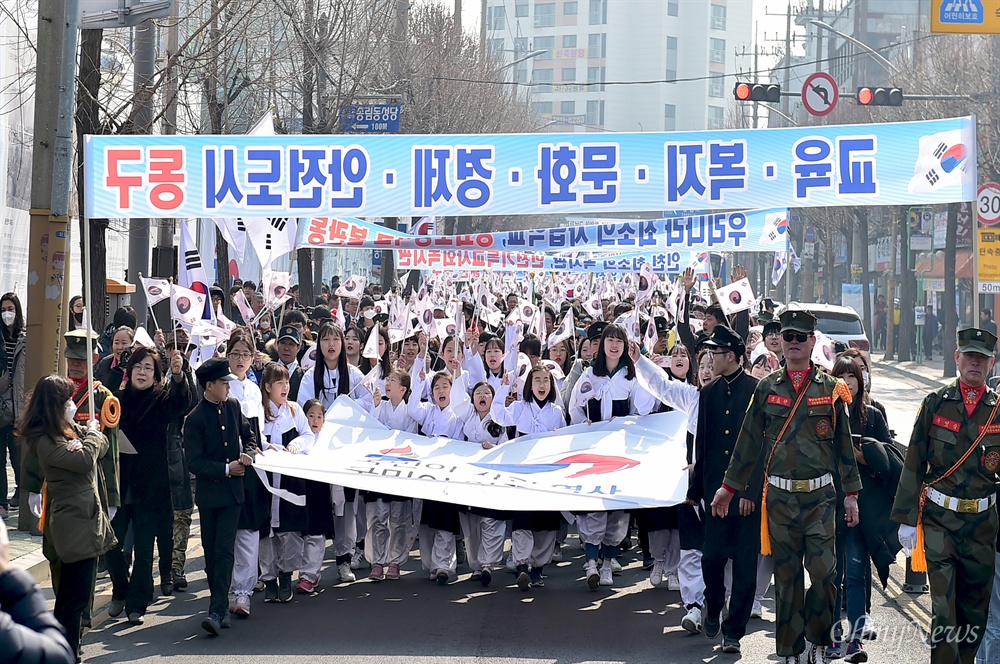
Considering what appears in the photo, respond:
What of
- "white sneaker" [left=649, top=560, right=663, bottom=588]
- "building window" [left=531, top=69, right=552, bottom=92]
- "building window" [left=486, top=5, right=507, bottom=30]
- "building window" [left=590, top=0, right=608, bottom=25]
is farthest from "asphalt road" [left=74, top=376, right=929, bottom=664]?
"building window" [left=590, top=0, right=608, bottom=25]

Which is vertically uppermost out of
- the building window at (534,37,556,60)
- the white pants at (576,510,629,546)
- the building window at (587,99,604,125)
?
the building window at (534,37,556,60)

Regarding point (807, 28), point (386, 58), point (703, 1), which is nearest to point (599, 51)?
point (703, 1)

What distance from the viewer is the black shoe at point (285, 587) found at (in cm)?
917

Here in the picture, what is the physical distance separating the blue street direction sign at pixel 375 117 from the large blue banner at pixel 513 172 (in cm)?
1542

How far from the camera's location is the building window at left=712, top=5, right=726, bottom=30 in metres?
134

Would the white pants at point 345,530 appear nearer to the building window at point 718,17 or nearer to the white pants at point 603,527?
the white pants at point 603,527

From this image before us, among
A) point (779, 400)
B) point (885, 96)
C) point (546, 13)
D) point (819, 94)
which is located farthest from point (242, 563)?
point (546, 13)

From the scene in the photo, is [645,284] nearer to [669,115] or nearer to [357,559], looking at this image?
[357,559]

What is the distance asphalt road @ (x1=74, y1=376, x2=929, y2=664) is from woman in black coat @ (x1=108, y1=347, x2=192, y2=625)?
427 millimetres

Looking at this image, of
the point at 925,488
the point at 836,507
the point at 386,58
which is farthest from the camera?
the point at 386,58

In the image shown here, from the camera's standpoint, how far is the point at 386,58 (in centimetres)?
3016

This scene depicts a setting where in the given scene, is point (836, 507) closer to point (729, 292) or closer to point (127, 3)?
point (127, 3)

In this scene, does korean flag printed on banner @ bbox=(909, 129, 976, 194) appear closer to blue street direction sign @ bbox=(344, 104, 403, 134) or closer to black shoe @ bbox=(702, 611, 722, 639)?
black shoe @ bbox=(702, 611, 722, 639)

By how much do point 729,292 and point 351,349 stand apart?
6472mm
